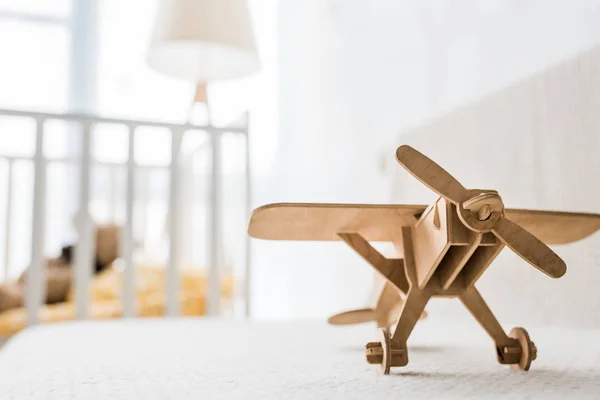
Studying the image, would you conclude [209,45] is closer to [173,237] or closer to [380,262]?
[173,237]

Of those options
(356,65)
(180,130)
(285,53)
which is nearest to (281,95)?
(285,53)

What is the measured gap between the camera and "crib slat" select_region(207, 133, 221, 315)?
1.50 metres

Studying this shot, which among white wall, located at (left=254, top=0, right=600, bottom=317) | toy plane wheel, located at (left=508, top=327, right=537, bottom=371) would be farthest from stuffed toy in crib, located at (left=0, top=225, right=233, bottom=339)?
toy plane wheel, located at (left=508, top=327, right=537, bottom=371)

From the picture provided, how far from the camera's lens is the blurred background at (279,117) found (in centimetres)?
104

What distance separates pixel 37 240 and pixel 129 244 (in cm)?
20

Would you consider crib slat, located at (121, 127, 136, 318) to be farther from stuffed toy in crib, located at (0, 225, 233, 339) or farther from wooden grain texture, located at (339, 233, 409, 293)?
wooden grain texture, located at (339, 233, 409, 293)

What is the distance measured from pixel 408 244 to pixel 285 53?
7.16ft

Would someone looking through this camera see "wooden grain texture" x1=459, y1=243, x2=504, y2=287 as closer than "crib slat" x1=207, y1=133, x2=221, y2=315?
Yes

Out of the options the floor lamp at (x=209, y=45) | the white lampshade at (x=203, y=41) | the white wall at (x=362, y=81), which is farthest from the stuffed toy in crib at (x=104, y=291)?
the white lampshade at (x=203, y=41)

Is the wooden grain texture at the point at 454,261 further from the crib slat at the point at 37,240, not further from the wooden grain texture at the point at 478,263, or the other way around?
the crib slat at the point at 37,240

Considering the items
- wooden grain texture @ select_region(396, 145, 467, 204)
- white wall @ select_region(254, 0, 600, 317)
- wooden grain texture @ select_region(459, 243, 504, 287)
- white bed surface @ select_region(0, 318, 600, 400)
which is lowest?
white bed surface @ select_region(0, 318, 600, 400)

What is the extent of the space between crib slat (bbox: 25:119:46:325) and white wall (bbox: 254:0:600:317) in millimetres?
813

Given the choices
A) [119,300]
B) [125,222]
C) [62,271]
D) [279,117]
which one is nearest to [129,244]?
[125,222]

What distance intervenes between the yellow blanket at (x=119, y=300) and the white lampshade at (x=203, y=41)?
0.64 meters
